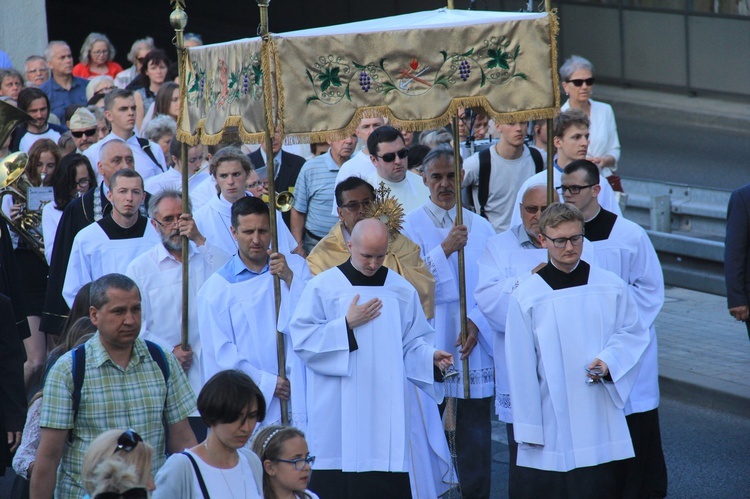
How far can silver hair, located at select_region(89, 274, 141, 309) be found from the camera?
5453mm

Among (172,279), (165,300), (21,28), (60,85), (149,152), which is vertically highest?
(21,28)

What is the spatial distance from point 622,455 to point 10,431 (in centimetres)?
326

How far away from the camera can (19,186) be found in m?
Answer: 9.80

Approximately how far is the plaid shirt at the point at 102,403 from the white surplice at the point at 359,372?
1.22m

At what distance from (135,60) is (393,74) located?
8.56 meters

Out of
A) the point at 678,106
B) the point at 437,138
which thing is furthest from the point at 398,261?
the point at 678,106

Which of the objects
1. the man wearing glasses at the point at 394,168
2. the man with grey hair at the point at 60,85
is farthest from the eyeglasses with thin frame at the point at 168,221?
the man with grey hair at the point at 60,85

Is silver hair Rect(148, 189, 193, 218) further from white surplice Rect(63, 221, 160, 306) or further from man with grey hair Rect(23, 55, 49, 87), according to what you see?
man with grey hair Rect(23, 55, 49, 87)

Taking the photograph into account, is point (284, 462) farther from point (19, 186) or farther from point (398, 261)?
point (19, 186)

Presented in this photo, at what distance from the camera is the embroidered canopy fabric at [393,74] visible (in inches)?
264

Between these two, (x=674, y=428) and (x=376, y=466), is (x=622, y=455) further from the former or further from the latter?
(x=674, y=428)

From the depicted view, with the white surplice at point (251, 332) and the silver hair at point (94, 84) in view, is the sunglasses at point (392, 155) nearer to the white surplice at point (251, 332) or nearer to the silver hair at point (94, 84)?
the white surplice at point (251, 332)

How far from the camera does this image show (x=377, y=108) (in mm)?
6820

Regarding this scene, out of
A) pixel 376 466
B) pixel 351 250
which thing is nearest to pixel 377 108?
pixel 351 250
